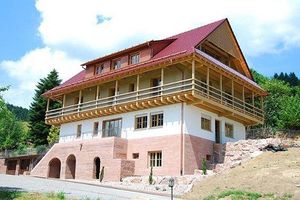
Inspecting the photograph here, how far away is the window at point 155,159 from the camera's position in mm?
31688

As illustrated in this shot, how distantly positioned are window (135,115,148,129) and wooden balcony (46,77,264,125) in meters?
0.80

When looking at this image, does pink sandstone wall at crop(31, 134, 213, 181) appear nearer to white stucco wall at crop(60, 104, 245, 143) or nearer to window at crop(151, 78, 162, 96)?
white stucco wall at crop(60, 104, 245, 143)

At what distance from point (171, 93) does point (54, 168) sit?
15254mm

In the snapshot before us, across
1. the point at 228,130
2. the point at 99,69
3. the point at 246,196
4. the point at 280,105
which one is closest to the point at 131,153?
the point at 228,130

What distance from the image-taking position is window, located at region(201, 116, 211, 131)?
32.8m

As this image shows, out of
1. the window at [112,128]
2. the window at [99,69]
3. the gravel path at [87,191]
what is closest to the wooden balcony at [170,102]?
the window at [112,128]

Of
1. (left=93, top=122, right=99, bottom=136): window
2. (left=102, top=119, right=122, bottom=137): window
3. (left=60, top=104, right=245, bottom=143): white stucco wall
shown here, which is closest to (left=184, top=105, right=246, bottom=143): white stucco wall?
(left=60, top=104, right=245, bottom=143): white stucco wall

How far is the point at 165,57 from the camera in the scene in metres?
31.6

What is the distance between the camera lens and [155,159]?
3200 cm

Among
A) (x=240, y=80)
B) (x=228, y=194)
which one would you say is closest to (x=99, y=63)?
(x=240, y=80)

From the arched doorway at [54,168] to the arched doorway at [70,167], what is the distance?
6.88 feet

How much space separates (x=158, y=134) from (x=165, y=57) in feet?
19.3

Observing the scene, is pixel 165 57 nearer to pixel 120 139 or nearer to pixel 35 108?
pixel 120 139

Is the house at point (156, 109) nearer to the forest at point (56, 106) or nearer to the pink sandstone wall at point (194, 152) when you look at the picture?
the pink sandstone wall at point (194, 152)
